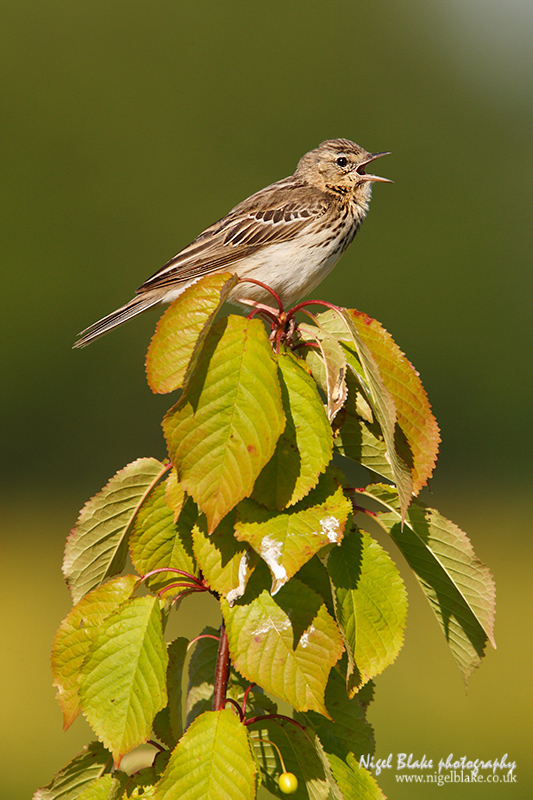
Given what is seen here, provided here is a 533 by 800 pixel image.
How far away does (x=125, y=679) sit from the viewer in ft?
4.56

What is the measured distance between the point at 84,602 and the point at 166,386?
494mm

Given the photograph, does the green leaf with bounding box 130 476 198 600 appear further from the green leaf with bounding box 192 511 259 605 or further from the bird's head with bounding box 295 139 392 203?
the bird's head with bounding box 295 139 392 203

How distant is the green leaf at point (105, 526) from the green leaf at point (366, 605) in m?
0.46

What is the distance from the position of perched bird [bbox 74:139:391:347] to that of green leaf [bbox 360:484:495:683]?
6.74 ft

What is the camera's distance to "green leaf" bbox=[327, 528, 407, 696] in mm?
A: 1466

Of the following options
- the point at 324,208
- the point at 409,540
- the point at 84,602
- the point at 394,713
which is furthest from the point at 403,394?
the point at 394,713

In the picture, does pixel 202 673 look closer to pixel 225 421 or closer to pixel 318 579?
pixel 318 579

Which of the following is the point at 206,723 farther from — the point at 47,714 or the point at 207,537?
Result: the point at 47,714

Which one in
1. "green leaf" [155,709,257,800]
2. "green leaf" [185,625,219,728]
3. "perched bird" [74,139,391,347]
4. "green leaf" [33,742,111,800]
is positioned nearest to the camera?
"green leaf" [155,709,257,800]

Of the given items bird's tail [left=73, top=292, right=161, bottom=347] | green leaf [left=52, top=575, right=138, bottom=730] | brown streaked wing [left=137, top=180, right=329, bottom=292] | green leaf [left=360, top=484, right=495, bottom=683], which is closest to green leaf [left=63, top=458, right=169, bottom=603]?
green leaf [left=52, top=575, right=138, bottom=730]

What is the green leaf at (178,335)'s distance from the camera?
4.67 ft

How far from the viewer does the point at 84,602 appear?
1509mm

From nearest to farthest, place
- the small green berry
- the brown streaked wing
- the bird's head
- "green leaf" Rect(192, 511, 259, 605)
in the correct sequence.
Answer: "green leaf" Rect(192, 511, 259, 605) < the small green berry < the brown streaked wing < the bird's head

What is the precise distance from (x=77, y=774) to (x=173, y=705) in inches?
10.4
